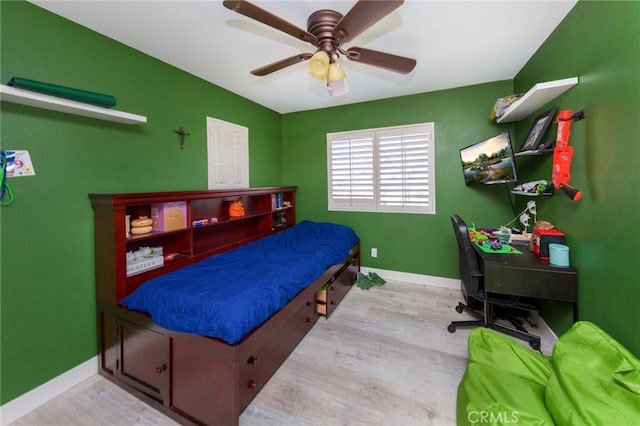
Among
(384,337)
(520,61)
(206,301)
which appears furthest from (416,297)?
(520,61)

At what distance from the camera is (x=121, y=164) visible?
2.01 m

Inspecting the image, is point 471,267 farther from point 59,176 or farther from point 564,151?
point 59,176

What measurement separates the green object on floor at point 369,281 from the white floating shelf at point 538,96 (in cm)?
235

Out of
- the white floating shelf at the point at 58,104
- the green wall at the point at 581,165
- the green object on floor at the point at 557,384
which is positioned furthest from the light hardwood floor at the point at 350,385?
the white floating shelf at the point at 58,104

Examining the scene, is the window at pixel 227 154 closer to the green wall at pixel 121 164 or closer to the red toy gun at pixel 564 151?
the green wall at pixel 121 164

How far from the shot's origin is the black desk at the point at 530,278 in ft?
5.71

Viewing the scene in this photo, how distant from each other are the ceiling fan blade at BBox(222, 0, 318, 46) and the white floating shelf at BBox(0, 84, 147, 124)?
3.84ft

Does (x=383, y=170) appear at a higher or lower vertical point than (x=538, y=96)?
lower

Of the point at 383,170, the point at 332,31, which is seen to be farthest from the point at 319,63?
the point at 383,170

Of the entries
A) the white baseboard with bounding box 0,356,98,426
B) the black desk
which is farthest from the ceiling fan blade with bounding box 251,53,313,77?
the white baseboard with bounding box 0,356,98,426

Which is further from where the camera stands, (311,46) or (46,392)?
(311,46)

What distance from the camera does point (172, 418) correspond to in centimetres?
149

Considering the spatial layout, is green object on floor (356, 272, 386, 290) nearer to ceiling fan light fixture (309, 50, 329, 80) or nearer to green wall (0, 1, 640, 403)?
green wall (0, 1, 640, 403)

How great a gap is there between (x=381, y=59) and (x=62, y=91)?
205cm
